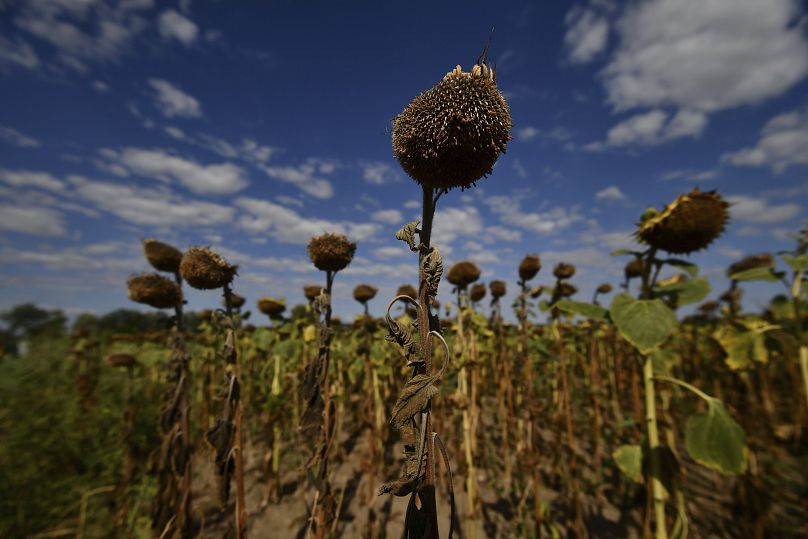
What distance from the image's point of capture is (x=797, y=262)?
2.53 metres

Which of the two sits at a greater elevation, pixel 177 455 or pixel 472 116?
pixel 472 116

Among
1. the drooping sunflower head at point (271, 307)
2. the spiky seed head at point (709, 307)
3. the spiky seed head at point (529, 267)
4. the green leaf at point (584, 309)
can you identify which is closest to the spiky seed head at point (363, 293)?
the drooping sunflower head at point (271, 307)

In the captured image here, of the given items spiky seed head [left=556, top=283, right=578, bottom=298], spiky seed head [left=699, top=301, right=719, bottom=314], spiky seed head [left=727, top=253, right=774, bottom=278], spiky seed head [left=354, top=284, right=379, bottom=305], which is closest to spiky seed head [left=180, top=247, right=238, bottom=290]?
spiky seed head [left=354, top=284, right=379, bottom=305]

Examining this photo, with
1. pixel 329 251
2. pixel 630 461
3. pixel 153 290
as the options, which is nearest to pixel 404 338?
pixel 329 251

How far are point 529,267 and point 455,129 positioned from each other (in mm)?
3453

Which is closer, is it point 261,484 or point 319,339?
point 319,339

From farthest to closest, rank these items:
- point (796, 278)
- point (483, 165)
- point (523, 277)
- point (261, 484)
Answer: point (261, 484) < point (523, 277) < point (796, 278) < point (483, 165)

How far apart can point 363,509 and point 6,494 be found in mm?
5032

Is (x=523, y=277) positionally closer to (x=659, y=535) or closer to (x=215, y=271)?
(x=659, y=535)

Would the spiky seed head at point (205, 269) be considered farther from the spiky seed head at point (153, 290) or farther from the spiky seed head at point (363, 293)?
the spiky seed head at point (363, 293)

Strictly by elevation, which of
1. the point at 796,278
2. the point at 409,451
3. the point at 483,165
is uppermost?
the point at 483,165

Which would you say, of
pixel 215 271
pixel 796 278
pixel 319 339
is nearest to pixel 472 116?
pixel 319 339

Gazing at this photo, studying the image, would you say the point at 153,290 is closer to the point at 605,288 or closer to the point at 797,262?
the point at 797,262

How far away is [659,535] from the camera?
220 cm
